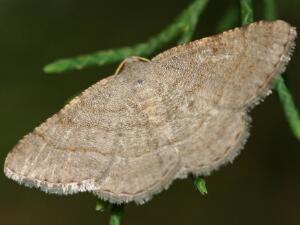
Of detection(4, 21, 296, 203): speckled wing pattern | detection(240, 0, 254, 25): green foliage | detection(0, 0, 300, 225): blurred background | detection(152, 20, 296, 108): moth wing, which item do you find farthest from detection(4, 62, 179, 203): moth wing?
detection(0, 0, 300, 225): blurred background

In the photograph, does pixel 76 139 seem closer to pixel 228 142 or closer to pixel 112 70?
pixel 228 142

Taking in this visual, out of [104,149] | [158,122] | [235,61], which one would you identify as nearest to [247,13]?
[235,61]

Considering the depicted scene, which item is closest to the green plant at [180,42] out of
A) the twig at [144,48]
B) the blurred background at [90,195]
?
the twig at [144,48]

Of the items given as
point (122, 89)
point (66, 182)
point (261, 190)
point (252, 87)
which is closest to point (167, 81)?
point (122, 89)

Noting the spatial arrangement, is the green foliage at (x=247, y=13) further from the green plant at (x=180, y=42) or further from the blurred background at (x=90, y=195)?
the blurred background at (x=90, y=195)

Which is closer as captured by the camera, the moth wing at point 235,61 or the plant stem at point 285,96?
the moth wing at point 235,61

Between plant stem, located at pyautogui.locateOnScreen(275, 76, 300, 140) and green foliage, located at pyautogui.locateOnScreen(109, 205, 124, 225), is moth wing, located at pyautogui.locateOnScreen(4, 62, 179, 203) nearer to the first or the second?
green foliage, located at pyautogui.locateOnScreen(109, 205, 124, 225)
